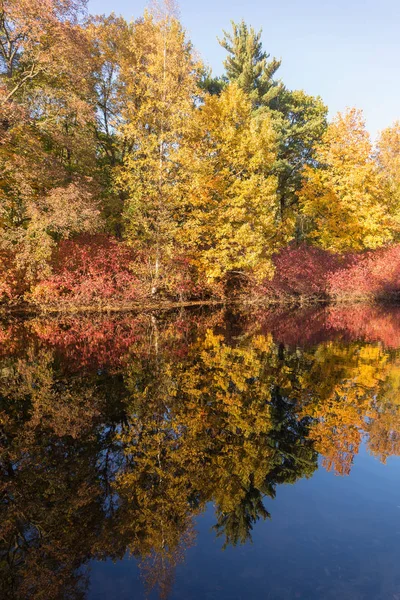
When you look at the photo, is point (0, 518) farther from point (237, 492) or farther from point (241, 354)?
point (241, 354)

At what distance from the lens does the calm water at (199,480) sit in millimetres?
3221

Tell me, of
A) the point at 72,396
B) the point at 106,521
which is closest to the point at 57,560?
the point at 106,521

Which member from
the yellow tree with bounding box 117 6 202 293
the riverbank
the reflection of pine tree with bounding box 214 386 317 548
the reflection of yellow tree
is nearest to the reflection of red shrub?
the riverbank

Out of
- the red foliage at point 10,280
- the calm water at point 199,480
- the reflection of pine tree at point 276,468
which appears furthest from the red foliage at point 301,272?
the reflection of pine tree at point 276,468

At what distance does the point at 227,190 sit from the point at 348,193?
10.7 meters

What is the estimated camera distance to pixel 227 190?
863 inches

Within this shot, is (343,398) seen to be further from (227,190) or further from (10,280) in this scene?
(10,280)

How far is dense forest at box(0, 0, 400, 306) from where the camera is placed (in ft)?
58.8

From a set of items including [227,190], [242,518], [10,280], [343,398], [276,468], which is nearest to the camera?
[242,518]

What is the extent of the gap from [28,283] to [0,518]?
1756 centimetres

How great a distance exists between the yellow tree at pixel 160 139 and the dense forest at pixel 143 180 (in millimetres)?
88

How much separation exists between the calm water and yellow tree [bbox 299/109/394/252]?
2116cm

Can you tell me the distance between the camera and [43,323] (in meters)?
16.4

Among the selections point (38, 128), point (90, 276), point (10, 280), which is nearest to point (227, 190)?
point (90, 276)
